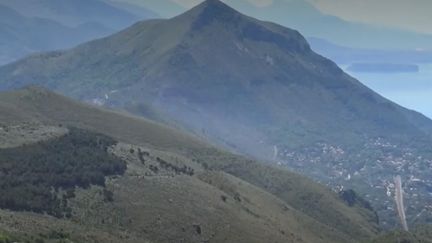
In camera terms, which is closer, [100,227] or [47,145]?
[100,227]

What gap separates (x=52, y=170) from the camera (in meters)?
159

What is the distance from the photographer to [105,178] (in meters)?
161

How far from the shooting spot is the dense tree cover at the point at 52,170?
136m

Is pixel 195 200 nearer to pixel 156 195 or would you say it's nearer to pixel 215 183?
pixel 156 195

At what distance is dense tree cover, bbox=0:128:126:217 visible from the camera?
135500mm

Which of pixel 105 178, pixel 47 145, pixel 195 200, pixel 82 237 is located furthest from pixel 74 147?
pixel 82 237

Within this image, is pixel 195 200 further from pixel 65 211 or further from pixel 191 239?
pixel 65 211

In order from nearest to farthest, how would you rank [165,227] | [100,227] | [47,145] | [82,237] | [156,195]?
[82,237]
[100,227]
[165,227]
[156,195]
[47,145]

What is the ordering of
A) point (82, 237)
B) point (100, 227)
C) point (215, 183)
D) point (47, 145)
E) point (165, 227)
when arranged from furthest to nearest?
1. point (215, 183)
2. point (47, 145)
3. point (165, 227)
4. point (100, 227)
5. point (82, 237)

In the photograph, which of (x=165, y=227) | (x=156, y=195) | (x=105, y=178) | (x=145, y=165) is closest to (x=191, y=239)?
(x=165, y=227)

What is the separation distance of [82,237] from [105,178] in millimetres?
41505

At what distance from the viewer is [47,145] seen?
17838 cm

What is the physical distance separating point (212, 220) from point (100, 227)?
103ft

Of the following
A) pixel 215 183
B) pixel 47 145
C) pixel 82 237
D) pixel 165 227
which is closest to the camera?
pixel 82 237
